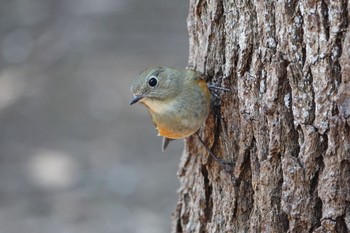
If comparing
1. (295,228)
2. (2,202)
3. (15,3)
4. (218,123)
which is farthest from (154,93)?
(15,3)

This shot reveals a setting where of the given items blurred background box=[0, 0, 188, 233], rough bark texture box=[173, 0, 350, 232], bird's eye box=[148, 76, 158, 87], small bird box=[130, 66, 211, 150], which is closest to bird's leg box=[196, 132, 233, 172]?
rough bark texture box=[173, 0, 350, 232]

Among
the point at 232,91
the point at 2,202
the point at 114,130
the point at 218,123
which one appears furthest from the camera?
the point at 114,130

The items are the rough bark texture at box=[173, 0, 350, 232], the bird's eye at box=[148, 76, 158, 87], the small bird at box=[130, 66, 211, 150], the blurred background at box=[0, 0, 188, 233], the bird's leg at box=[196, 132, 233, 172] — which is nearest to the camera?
the rough bark texture at box=[173, 0, 350, 232]

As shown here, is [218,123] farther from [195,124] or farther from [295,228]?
[295,228]

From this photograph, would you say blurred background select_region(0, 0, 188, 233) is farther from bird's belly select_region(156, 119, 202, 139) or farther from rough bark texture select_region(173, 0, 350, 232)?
rough bark texture select_region(173, 0, 350, 232)

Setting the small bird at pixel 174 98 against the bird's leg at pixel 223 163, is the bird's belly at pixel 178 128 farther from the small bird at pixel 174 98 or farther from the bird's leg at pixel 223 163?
the bird's leg at pixel 223 163

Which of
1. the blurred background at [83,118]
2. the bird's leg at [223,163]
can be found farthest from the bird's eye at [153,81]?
the blurred background at [83,118]
